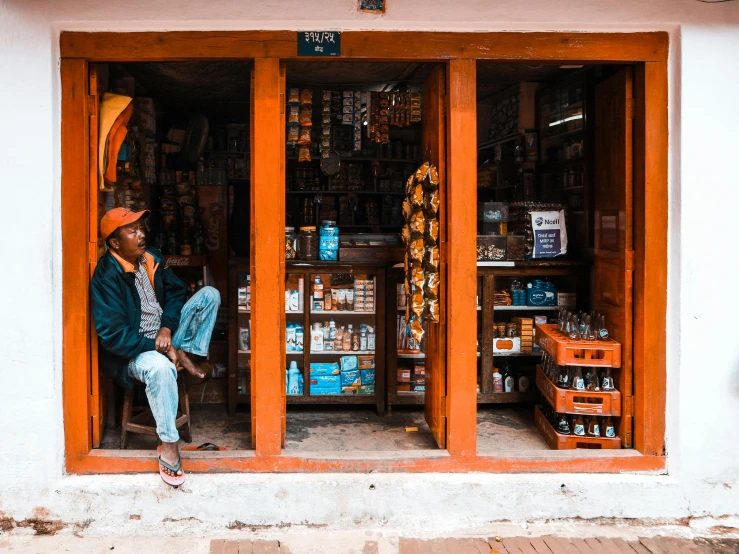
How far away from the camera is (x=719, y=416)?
391cm

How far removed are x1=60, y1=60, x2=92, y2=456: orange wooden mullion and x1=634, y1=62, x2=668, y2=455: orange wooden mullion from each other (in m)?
3.42

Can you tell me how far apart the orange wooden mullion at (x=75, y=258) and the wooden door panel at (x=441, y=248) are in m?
2.15

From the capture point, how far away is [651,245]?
396 cm

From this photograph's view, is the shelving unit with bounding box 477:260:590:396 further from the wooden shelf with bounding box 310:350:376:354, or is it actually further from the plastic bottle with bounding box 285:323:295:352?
the plastic bottle with bounding box 285:323:295:352

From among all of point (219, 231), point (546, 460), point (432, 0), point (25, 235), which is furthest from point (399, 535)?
point (219, 231)

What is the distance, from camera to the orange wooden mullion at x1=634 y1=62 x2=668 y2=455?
393 cm

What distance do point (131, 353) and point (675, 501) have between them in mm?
3444

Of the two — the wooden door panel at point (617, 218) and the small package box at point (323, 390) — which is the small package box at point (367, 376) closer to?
the small package box at point (323, 390)

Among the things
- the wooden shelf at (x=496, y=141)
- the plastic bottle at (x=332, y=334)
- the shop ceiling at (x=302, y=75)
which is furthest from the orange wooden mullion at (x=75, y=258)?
the wooden shelf at (x=496, y=141)

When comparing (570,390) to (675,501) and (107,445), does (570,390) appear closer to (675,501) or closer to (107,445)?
(675,501)

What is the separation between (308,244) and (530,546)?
2.84m

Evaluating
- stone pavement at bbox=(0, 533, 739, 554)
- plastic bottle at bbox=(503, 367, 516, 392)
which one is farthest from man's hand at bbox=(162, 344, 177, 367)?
plastic bottle at bbox=(503, 367, 516, 392)

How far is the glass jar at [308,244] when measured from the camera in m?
5.30

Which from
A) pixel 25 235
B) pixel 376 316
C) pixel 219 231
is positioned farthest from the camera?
pixel 219 231
